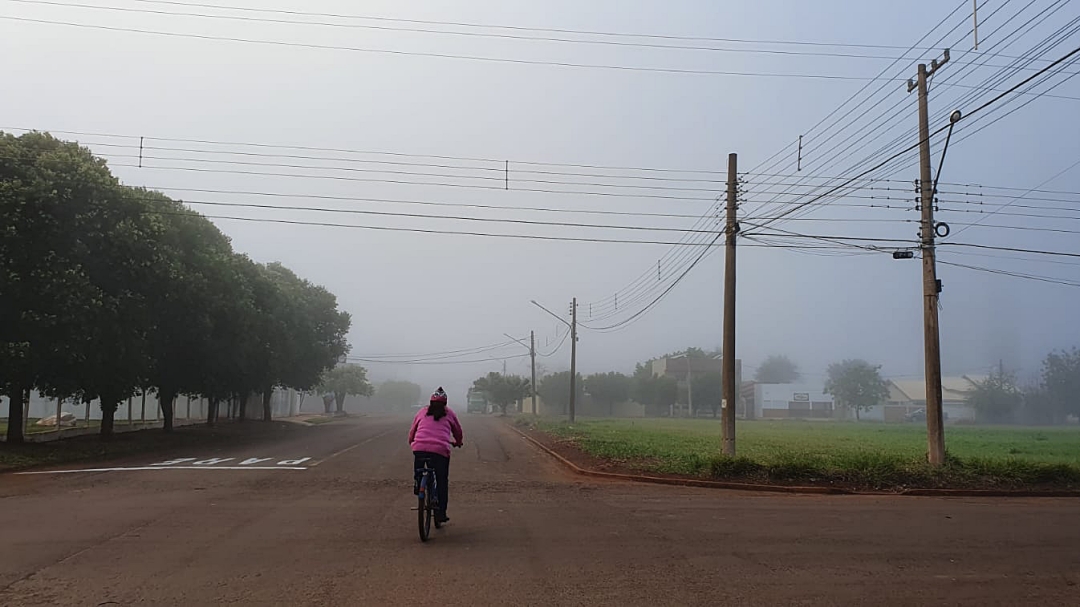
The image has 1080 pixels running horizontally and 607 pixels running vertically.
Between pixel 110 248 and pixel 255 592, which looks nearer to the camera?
pixel 255 592

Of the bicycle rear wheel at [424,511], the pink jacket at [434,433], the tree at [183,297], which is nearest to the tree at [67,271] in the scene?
the tree at [183,297]

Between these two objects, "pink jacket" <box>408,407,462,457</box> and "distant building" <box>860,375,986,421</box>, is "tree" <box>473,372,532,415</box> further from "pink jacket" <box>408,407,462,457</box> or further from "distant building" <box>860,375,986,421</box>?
"pink jacket" <box>408,407,462,457</box>

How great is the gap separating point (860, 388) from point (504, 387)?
159 feet

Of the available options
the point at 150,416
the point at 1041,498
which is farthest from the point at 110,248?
the point at 150,416

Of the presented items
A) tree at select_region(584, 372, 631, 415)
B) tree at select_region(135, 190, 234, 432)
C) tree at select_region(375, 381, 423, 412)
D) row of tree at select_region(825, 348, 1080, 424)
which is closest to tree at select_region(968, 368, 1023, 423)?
row of tree at select_region(825, 348, 1080, 424)

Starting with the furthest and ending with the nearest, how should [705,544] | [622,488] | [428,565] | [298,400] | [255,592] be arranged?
[298,400], [622,488], [705,544], [428,565], [255,592]

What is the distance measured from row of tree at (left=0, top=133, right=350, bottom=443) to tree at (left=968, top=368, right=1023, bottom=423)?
266ft

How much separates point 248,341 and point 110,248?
1271cm

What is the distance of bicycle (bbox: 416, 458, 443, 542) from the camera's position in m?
9.35

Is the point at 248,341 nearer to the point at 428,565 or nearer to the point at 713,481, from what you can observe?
the point at 713,481

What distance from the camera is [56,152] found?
21844 mm

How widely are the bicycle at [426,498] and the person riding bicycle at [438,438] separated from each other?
51mm

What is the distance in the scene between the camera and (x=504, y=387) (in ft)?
304

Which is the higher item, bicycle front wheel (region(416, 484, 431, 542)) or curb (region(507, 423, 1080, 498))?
bicycle front wheel (region(416, 484, 431, 542))
